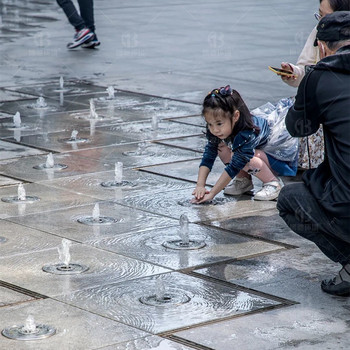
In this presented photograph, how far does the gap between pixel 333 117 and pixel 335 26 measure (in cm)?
52

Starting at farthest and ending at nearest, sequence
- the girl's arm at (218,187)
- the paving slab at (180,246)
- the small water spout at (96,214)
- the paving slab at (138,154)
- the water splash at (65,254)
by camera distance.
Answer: the paving slab at (138,154) < the girl's arm at (218,187) < the small water spout at (96,214) < the paving slab at (180,246) < the water splash at (65,254)

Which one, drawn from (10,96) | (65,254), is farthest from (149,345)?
(10,96)

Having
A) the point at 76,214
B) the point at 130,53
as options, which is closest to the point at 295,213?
the point at 76,214

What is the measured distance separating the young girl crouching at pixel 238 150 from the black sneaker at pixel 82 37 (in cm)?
846

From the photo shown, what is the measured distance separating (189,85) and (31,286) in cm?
762

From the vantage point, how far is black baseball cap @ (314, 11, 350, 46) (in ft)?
17.8

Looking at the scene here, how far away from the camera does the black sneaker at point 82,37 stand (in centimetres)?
1595

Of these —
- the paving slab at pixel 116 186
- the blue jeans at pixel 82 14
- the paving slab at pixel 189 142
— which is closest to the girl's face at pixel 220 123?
the paving slab at pixel 116 186

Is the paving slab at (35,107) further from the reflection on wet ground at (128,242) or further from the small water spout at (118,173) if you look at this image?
the small water spout at (118,173)

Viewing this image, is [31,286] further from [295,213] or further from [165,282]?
[295,213]

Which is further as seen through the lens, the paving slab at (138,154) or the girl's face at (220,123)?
the paving slab at (138,154)

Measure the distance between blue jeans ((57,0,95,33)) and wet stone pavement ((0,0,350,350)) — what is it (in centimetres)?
233

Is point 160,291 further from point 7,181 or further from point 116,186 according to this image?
point 7,181

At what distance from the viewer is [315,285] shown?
5.66 m
